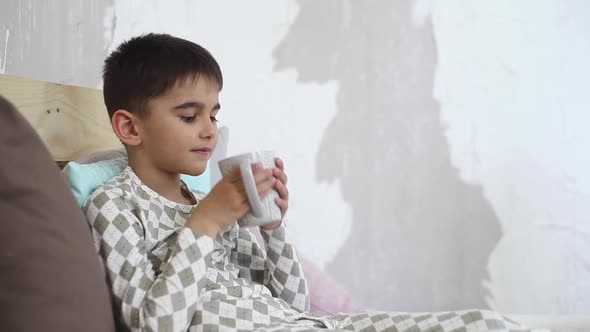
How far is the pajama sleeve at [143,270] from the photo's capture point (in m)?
0.77

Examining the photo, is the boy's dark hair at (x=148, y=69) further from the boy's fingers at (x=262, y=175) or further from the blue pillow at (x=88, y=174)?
the boy's fingers at (x=262, y=175)

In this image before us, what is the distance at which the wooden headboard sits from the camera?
1.06m

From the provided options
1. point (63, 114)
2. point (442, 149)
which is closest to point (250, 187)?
point (63, 114)

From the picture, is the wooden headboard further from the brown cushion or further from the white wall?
the white wall

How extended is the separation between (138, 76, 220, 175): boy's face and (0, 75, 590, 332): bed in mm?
188

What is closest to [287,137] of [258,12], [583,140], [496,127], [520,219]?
[258,12]

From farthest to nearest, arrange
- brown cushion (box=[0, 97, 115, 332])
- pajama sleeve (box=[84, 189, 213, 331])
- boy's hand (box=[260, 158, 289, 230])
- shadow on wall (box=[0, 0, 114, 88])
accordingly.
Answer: shadow on wall (box=[0, 0, 114, 88]) → boy's hand (box=[260, 158, 289, 230]) → pajama sleeve (box=[84, 189, 213, 331]) → brown cushion (box=[0, 97, 115, 332])

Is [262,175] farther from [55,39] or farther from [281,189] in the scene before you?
[55,39]

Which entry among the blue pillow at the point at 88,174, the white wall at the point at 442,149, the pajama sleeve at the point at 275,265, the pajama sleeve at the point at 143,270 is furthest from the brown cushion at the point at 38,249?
the white wall at the point at 442,149

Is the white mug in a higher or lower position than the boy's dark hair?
lower

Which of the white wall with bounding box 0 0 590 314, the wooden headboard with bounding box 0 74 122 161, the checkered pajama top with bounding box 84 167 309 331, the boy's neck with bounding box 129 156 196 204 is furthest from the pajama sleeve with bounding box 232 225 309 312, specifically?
the white wall with bounding box 0 0 590 314

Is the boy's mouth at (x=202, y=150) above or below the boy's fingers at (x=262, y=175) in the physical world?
above

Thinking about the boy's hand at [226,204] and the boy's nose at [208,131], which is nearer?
the boy's hand at [226,204]

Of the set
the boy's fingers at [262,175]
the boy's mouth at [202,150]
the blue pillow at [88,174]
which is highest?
the boy's mouth at [202,150]
